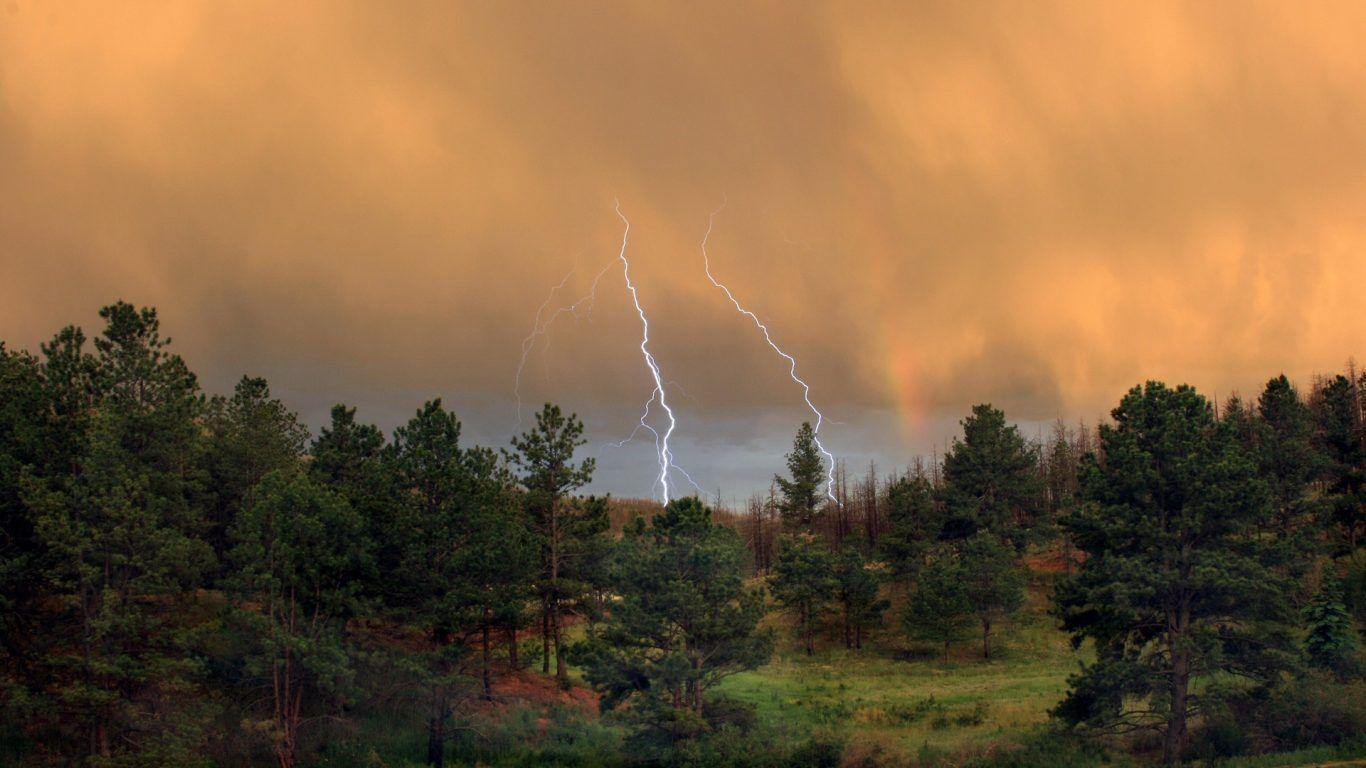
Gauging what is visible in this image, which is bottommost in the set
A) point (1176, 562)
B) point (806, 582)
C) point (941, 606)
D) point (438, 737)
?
point (438, 737)

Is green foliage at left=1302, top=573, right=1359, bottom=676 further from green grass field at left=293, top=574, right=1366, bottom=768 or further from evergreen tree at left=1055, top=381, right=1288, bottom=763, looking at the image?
green grass field at left=293, top=574, right=1366, bottom=768

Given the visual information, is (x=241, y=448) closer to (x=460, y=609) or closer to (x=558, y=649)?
(x=460, y=609)

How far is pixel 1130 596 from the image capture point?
27.5 metres

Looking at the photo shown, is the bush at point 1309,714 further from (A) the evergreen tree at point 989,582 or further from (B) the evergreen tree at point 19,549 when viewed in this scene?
(B) the evergreen tree at point 19,549

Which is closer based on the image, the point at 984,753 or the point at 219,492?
the point at 984,753

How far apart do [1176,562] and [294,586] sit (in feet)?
107

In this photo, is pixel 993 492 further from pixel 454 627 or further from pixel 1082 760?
pixel 454 627

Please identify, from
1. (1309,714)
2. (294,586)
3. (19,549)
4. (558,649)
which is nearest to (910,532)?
(558,649)

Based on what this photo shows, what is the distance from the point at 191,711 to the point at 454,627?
30.4 feet

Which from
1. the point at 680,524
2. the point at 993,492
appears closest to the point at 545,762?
the point at 680,524

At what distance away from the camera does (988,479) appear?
7412 centimetres

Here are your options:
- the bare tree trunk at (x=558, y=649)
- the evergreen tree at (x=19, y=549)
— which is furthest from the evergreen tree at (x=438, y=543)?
the evergreen tree at (x=19, y=549)

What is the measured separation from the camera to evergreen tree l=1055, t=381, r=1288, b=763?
26.4 meters

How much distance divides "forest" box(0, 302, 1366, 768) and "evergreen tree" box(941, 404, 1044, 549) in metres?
31.1
